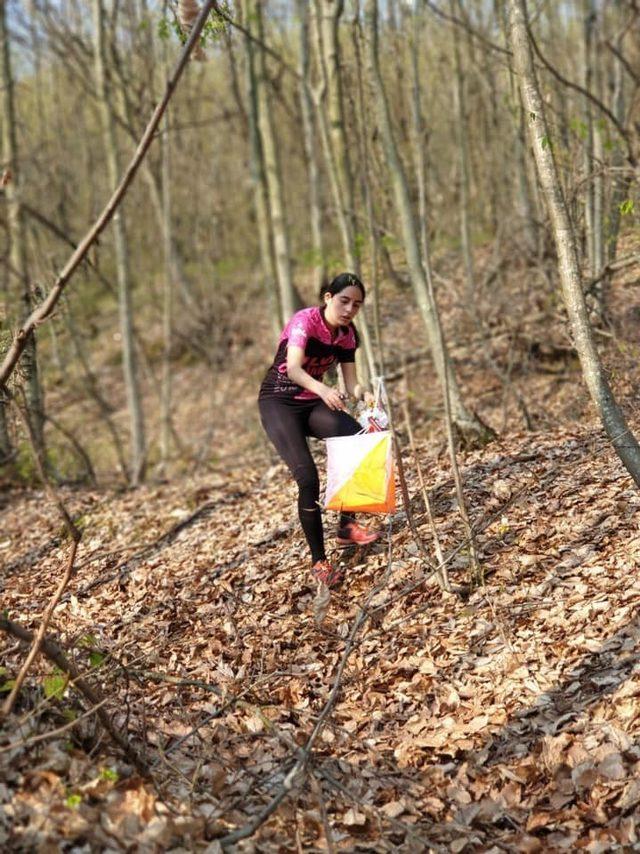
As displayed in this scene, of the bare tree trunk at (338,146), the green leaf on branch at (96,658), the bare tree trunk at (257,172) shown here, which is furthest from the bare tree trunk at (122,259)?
the green leaf on branch at (96,658)

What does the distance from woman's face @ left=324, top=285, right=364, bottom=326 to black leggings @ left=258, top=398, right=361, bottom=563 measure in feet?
1.91

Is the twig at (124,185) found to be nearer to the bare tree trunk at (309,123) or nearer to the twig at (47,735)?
the twig at (47,735)

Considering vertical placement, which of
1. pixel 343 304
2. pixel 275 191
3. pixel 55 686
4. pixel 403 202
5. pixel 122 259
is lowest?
pixel 55 686

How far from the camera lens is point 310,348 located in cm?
495

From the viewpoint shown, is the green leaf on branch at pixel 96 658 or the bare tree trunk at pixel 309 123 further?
the bare tree trunk at pixel 309 123

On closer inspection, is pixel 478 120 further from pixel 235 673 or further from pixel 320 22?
pixel 235 673

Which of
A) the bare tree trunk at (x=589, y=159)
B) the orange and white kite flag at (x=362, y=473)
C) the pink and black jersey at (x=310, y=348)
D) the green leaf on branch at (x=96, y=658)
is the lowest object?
the green leaf on branch at (x=96, y=658)

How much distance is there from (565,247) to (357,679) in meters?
3.04

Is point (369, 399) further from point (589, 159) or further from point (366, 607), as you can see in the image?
point (589, 159)

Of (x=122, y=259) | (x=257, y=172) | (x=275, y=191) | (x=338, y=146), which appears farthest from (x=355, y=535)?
(x=257, y=172)

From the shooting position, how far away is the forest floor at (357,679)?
335 centimetres

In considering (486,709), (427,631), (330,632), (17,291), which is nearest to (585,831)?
(486,709)

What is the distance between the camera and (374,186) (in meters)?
10.5

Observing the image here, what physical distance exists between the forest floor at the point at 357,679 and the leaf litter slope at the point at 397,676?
0.5 inches
